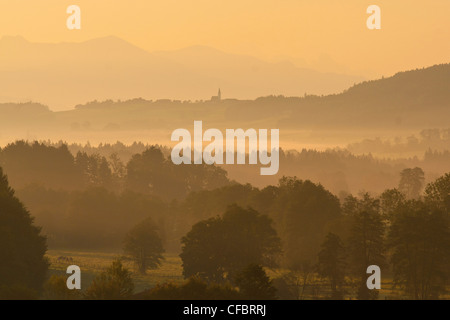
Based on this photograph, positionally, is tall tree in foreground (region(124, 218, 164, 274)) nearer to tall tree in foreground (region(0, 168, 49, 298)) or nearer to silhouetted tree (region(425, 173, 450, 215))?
tall tree in foreground (region(0, 168, 49, 298))

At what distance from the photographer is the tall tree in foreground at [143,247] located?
139 m

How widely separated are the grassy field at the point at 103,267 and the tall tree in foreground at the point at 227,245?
4.78 m

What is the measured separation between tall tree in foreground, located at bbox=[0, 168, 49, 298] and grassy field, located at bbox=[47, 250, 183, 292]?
9.25 meters

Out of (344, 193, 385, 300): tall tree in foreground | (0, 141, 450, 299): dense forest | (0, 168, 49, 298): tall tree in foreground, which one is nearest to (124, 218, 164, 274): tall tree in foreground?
(0, 141, 450, 299): dense forest

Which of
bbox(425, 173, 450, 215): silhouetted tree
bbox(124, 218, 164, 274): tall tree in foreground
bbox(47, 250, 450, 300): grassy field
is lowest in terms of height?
bbox(47, 250, 450, 300): grassy field

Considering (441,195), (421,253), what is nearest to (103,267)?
(421,253)

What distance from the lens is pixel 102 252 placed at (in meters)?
166

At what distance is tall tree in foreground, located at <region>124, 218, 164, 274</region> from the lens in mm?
138750

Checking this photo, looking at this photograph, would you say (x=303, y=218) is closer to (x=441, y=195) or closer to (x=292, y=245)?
(x=292, y=245)

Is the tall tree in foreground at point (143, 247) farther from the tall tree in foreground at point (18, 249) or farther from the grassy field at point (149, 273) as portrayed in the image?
the tall tree in foreground at point (18, 249)

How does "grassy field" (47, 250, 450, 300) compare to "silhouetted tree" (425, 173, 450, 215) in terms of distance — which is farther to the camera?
"silhouetted tree" (425, 173, 450, 215)

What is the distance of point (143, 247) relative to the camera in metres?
140

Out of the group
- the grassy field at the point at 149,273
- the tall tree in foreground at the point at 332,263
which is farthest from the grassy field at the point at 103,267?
the tall tree in foreground at the point at 332,263

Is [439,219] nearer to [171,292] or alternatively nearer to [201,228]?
[201,228]
